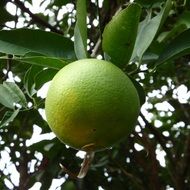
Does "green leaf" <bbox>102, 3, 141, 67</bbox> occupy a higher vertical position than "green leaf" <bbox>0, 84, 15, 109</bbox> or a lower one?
higher

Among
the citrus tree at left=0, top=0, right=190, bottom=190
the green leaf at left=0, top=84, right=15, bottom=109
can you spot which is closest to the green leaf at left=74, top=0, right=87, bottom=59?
the citrus tree at left=0, top=0, right=190, bottom=190

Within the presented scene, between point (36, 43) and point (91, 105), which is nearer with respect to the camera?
point (91, 105)

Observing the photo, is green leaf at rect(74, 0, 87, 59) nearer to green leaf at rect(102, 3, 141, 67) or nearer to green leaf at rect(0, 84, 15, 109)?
green leaf at rect(102, 3, 141, 67)

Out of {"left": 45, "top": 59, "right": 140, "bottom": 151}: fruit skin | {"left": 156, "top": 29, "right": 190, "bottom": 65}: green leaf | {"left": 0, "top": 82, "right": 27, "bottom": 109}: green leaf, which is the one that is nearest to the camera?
{"left": 45, "top": 59, "right": 140, "bottom": 151}: fruit skin

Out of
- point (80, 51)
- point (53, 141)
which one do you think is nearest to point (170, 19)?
point (53, 141)

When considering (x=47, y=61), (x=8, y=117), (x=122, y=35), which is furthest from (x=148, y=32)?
(x=8, y=117)

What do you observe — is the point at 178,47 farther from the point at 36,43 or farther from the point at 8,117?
the point at 8,117

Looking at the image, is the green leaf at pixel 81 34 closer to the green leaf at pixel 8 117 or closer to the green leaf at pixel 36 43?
the green leaf at pixel 36 43
